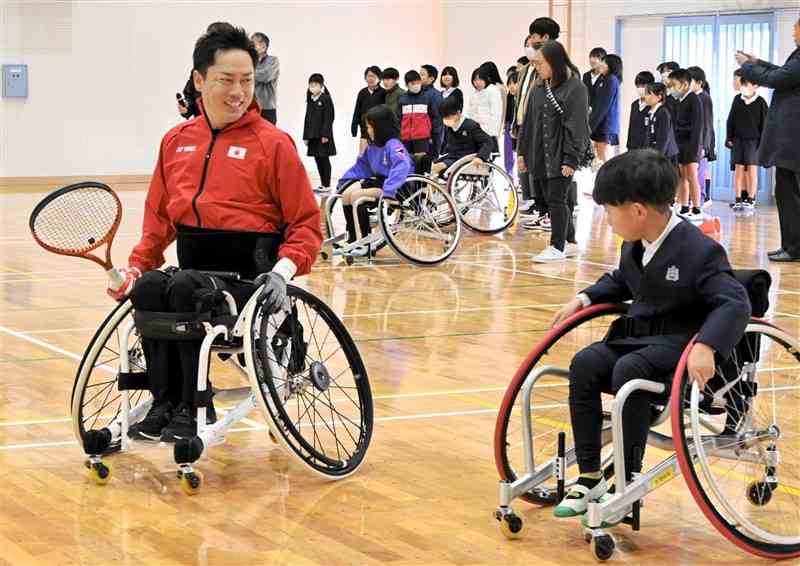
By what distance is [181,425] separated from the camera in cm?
349

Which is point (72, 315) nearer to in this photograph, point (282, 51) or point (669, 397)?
point (669, 397)

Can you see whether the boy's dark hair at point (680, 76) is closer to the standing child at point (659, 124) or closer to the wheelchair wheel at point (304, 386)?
the standing child at point (659, 124)

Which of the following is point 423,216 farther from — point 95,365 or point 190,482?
point 190,482

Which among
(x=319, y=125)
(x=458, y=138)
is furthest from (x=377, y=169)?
(x=319, y=125)

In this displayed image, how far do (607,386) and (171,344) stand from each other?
119 centimetres

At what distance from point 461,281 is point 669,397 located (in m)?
4.63

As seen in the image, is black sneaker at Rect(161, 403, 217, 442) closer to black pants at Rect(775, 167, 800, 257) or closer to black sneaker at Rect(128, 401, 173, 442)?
black sneaker at Rect(128, 401, 173, 442)

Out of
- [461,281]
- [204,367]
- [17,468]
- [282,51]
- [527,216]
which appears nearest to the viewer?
[204,367]

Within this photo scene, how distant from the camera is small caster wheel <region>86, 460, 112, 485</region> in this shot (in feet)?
11.5

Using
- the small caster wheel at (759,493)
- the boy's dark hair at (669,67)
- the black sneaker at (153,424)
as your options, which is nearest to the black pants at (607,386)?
the small caster wheel at (759,493)

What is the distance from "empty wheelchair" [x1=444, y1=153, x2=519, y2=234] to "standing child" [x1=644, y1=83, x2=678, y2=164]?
151 cm

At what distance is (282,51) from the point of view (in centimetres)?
1764

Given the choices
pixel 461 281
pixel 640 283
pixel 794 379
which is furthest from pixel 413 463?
pixel 461 281

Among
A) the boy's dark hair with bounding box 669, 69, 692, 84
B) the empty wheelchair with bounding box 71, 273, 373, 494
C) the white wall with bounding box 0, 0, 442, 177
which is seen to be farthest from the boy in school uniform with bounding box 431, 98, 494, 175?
the white wall with bounding box 0, 0, 442, 177
